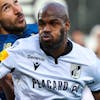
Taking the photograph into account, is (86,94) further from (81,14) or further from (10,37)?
(81,14)

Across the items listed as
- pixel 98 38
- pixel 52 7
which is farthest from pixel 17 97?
pixel 98 38

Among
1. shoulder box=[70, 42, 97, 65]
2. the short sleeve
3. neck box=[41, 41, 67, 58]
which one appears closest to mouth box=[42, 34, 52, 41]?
neck box=[41, 41, 67, 58]

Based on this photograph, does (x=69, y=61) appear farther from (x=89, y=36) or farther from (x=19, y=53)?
(x=89, y=36)

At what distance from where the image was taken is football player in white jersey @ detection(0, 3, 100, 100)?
5539 mm

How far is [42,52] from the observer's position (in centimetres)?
565

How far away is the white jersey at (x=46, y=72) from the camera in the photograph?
558 centimetres

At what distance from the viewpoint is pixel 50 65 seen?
5629 millimetres

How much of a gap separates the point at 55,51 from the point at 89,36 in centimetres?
889

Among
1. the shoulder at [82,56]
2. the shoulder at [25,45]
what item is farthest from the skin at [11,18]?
the shoulder at [82,56]

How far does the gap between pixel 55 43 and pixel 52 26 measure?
0.47ft

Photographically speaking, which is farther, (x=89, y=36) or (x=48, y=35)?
(x=89, y=36)

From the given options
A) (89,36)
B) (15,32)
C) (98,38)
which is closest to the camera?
(15,32)

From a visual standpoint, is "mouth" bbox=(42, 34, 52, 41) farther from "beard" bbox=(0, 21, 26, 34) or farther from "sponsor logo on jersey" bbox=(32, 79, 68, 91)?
"beard" bbox=(0, 21, 26, 34)

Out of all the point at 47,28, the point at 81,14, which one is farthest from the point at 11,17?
the point at 81,14
